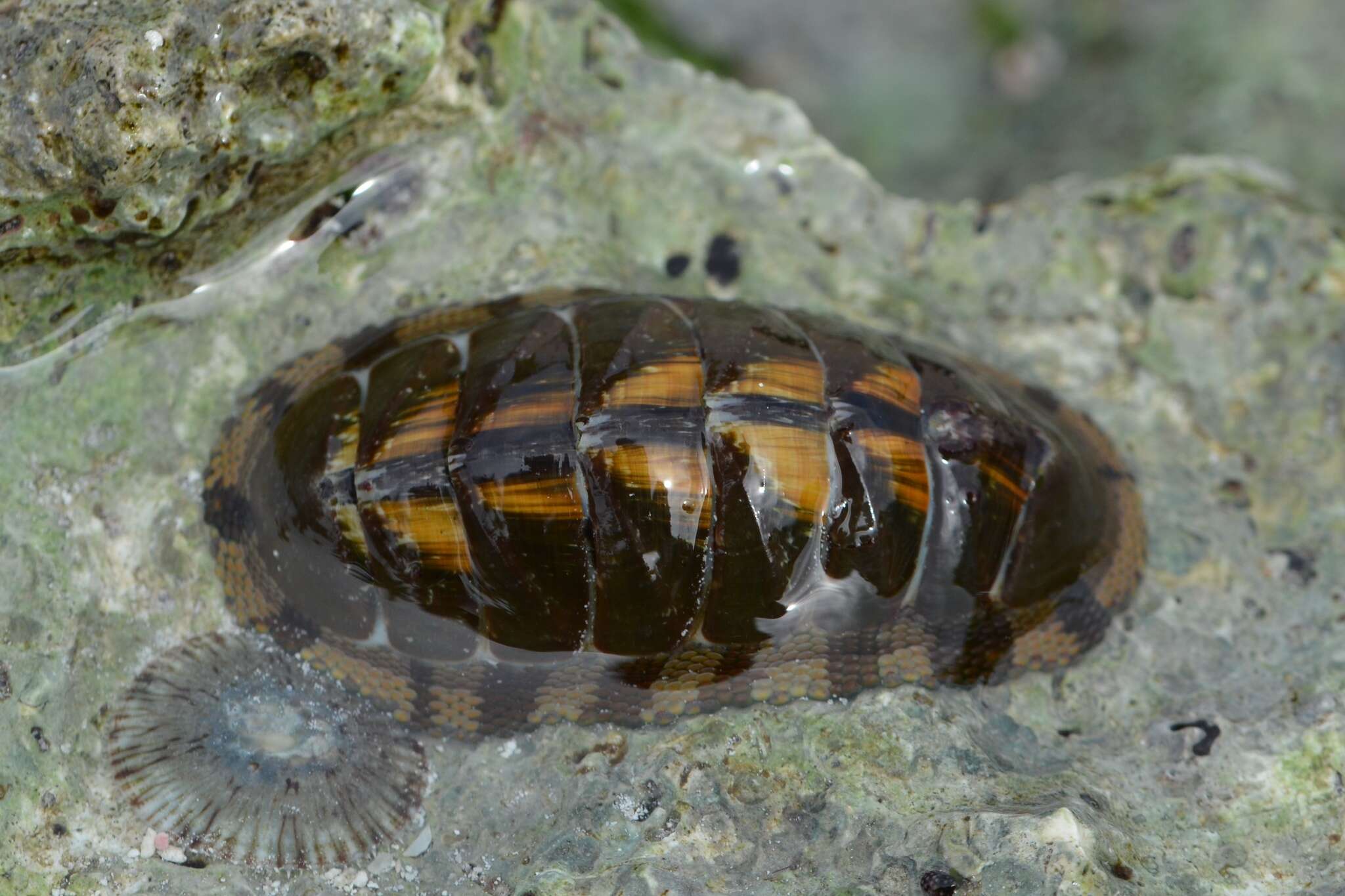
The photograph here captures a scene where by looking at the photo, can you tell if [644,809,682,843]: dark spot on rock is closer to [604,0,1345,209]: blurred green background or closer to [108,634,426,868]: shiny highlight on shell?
[108,634,426,868]: shiny highlight on shell

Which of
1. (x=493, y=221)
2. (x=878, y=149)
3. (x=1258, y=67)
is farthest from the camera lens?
(x=878, y=149)

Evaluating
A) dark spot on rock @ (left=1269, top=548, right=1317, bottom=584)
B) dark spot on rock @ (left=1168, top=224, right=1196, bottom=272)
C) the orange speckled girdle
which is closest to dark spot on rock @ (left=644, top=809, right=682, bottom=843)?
the orange speckled girdle

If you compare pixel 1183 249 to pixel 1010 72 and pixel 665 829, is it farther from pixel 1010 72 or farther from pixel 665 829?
pixel 1010 72

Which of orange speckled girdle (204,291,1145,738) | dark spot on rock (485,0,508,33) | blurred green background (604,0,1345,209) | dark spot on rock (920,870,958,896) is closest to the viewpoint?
dark spot on rock (920,870,958,896)

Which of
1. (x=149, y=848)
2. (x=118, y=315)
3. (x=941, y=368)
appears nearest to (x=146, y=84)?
(x=118, y=315)

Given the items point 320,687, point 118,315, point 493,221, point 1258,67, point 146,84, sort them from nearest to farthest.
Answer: point 146,84, point 320,687, point 118,315, point 493,221, point 1258,67

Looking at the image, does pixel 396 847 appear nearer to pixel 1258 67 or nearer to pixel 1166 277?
pixel 1166 277
